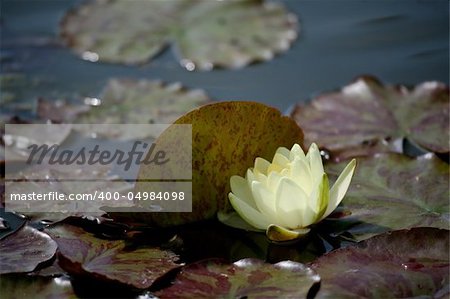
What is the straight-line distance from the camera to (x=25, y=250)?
1.34 meters

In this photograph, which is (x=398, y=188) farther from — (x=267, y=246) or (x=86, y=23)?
(x=86, y=23)

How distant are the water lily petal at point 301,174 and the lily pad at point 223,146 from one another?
0.14 metres

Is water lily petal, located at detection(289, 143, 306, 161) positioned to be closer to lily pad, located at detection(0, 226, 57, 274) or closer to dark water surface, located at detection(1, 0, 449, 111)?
lily pad, located at detection(0, 226, 57, 274)

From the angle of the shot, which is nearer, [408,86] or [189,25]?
[408,86]

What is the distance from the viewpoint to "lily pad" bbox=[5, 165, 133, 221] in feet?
4.98

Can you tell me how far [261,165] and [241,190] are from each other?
60 mm

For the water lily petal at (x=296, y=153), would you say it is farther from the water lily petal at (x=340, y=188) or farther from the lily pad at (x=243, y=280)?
the lily pad at (x=243, y=280)

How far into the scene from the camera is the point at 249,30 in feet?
8.00

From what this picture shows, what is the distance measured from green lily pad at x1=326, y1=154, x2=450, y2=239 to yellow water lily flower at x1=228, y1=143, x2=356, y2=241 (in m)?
0.09

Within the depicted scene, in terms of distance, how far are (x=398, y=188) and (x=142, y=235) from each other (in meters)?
0.52

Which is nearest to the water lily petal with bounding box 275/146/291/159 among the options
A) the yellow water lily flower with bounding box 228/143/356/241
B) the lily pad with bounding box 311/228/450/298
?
the yellow water lily flower with bounding box 228/143/356/241

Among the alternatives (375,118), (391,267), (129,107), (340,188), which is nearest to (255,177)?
(340,188)

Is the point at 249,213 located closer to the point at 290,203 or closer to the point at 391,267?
the point at 290,203

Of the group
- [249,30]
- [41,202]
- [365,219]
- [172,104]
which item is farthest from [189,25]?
[365,219]
